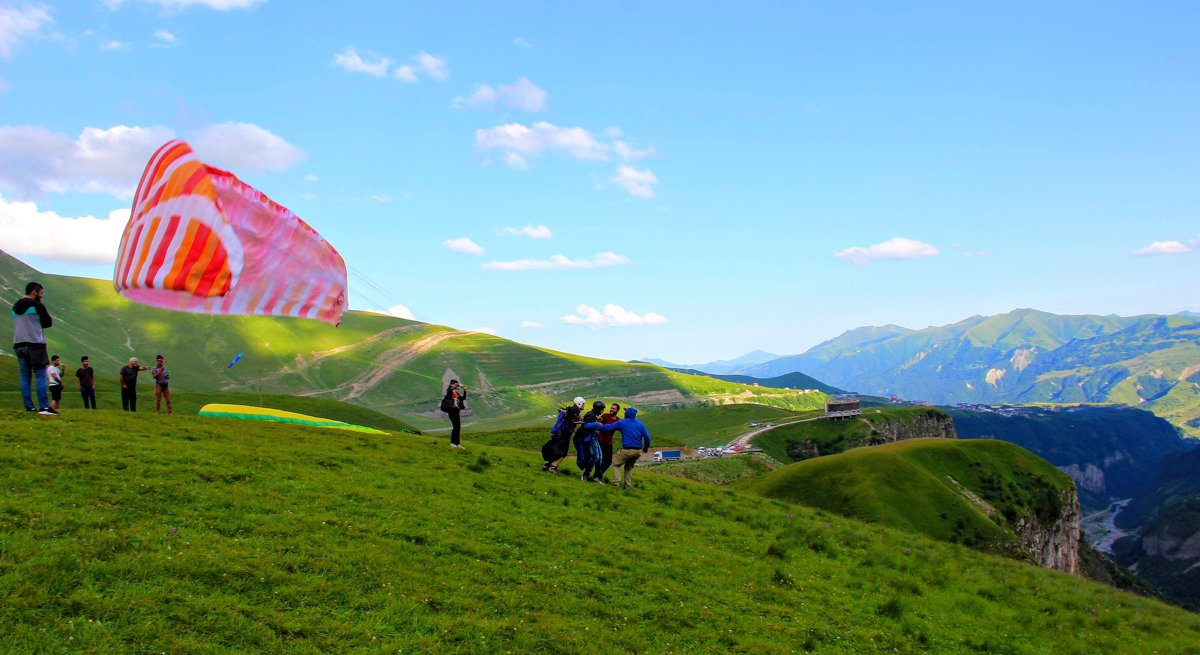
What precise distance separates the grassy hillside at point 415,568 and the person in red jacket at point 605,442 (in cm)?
188

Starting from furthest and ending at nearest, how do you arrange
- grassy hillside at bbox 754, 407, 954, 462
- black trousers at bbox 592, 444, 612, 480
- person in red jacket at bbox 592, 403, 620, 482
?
grassy hillside at bbox 754, 407, 954, 462
black trousers at bbox 592, 444, 612, 480
person in red jacket at bbox 592, 403, 620, 482

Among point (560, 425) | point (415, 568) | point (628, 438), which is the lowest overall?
point (415, 568)

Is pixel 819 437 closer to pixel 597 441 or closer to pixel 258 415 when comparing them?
pixel 597 441

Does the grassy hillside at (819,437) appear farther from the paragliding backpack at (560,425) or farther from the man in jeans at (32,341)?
the man in jeans at (32,341)

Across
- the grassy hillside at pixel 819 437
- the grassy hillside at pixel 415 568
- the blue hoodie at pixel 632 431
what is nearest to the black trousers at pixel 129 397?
the grassy hillside at pixel 415 568

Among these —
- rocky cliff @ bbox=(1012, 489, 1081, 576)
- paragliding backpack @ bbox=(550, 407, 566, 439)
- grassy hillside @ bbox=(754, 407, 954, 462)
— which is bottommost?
rocky cliff @ bbox=(1012, 489, 1081, 576)

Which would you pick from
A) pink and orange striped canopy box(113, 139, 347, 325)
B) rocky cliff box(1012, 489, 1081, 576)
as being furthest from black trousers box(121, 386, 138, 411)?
rocky cliff box(1012, 489, 1081, 576)

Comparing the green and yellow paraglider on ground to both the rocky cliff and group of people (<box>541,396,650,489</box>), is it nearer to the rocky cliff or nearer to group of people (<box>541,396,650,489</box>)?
group of people (<box>541,396,650,489</box>)

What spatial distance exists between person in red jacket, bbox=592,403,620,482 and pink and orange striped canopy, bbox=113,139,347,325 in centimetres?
1130

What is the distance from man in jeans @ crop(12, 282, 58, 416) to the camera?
21297 millimetres

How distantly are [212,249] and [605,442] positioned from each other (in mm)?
16206

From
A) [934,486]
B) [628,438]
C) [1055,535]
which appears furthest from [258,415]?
[1055,535]

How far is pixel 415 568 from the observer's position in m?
14.5

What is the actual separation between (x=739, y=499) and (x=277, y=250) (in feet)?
77.6
